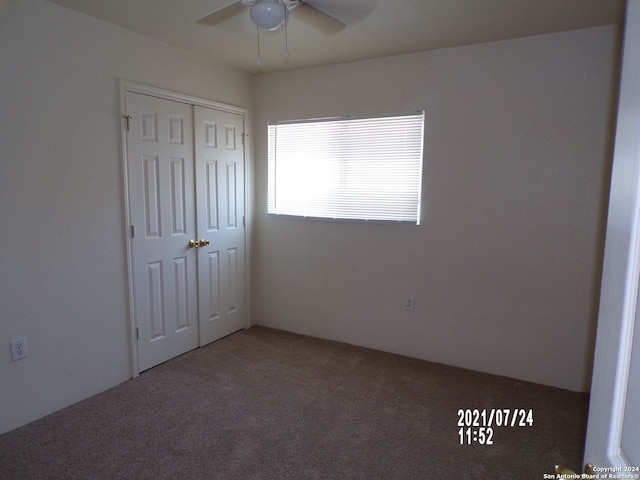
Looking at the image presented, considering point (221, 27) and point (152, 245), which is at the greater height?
point (221, 27)

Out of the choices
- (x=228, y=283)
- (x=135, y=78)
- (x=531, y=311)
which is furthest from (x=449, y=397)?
(x=135, y=78)

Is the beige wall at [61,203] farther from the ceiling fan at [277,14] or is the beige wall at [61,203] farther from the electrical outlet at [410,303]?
the electrical outlet at [410,303]

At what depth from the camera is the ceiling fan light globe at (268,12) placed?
180 cm

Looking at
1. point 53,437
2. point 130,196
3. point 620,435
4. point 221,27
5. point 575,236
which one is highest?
point 221,27

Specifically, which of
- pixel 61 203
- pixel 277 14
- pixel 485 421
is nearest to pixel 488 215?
pixel 485 421

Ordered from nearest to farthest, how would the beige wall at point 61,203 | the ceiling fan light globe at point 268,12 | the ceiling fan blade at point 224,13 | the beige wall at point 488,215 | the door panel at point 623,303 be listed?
the door panel at point 623,303
the ceiling fan light globe at point 268,12
the ceiling fan blade at point 224,13
the beige wall at point 61,203
the beige wall at point 488,215

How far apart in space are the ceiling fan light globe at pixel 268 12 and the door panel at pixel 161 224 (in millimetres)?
1324

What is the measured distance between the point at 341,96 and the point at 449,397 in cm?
246

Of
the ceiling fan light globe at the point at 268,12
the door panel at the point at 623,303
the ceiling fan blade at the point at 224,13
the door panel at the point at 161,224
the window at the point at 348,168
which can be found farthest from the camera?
the window at the point at 348,168

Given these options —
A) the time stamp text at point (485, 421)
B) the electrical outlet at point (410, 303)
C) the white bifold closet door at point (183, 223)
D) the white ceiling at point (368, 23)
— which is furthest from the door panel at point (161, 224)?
the time stamp text at point (485, 421)

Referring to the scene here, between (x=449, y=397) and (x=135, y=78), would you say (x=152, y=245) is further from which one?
(x=449, y=397)

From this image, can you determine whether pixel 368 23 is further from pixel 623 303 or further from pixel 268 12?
pixel 623 303

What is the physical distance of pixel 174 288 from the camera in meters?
3.16

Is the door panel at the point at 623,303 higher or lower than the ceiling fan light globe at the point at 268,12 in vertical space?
lower
